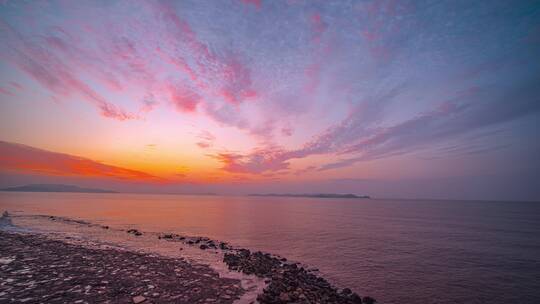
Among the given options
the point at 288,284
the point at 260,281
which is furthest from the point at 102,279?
the point at 288,284

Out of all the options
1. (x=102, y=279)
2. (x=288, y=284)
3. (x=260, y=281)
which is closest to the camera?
(x=102, y=279)

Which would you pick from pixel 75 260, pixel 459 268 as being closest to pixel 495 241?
pixel 459 268

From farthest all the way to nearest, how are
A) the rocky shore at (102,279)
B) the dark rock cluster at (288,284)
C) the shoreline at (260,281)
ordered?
the dark rock cluster at (288,284) < the shoreline at (260,281) < the rocky shore at (102,279)

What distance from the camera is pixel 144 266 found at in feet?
57.2

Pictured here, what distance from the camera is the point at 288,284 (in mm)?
16031

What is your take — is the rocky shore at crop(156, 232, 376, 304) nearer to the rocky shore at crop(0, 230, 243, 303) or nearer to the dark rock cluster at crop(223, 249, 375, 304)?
the dark rock cluster at crop(223, 249, 375, 304)

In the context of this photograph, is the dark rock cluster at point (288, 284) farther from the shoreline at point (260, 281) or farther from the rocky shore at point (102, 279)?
the rocky shore at point (102, 279)

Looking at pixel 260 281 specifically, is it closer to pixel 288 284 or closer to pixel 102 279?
pixel 288 284

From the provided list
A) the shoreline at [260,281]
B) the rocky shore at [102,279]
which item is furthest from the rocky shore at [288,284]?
the rocky shore at [102,279]

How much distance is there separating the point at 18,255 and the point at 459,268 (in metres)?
38.0

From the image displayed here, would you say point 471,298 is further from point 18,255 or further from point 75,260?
point 18,255

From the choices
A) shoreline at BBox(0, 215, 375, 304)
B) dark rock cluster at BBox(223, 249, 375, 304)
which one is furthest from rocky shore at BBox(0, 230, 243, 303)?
dark rock cluster at BBox(223, 249, 375, 304)

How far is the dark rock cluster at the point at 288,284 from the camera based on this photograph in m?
13.7

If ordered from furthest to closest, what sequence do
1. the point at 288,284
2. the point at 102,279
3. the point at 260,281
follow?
the point at 260,281
the point at 288,284
the point at 102,279
